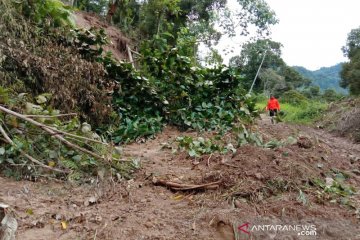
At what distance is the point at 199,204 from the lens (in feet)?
7.84

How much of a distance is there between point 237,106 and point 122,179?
3267 millimetres

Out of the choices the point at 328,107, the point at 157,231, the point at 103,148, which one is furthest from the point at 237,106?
→ the point at 328,107

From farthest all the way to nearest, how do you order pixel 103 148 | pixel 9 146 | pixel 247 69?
1. pixel 247 69
2. pixel 103 148
3. pixel 9 146

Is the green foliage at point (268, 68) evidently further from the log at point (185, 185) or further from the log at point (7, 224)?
the log at point (7, 224)

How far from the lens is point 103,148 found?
3068 millimetres

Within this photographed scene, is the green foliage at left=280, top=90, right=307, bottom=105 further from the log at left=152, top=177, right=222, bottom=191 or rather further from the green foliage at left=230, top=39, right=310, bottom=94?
the log at left=152, top=177, right=222, bottom=191

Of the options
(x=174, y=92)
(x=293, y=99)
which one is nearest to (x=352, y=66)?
(x=293, y=99)

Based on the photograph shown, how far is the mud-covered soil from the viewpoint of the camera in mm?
2010

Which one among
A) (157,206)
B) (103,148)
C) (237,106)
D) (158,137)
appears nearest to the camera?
(157,206)

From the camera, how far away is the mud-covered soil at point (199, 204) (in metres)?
2.01

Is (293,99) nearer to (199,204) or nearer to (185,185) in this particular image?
(185,185)

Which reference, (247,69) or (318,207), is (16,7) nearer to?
(318,207)

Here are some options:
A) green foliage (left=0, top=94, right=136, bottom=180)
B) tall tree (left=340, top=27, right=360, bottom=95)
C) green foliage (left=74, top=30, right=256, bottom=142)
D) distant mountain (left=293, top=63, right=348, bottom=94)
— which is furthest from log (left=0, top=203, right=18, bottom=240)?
distant mountain (left=293, top=63, right=348, bottom=94)

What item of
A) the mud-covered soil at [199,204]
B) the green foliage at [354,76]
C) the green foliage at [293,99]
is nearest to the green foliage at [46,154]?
the mud-covered soil at [199,204]
